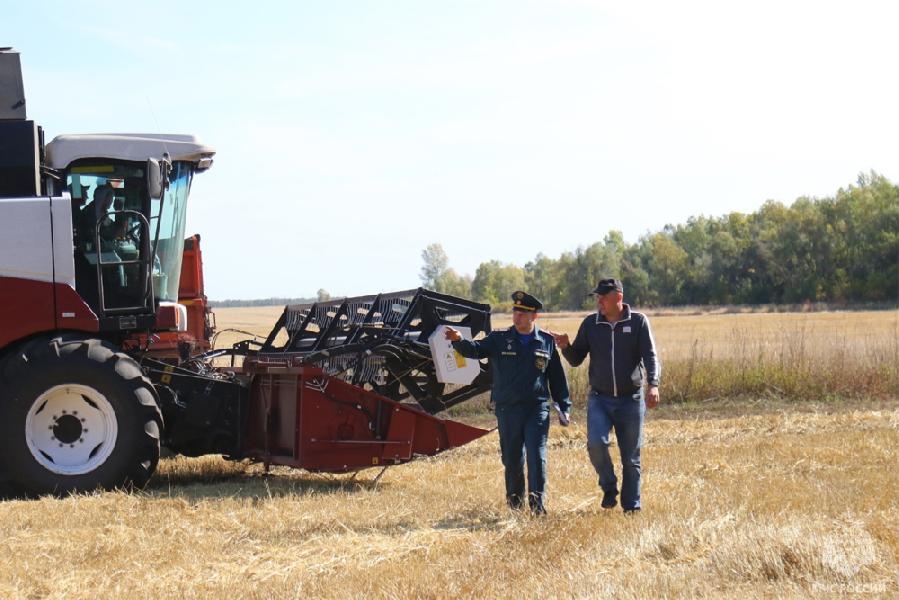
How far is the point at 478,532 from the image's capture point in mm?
7164

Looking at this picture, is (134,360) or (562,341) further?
(134,360)

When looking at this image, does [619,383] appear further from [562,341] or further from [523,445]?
[523,445]

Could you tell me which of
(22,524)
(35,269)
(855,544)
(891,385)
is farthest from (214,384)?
(891,385)

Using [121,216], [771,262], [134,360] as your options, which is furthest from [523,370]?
[771,262]

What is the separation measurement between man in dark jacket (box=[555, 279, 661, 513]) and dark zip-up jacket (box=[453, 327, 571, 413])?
8.9 inches

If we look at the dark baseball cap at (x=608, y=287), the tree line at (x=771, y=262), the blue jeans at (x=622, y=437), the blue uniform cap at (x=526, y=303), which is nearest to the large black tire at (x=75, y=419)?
the blue uniform cap at (x=526, y=303)

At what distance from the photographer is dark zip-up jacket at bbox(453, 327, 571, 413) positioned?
7859 millimetres

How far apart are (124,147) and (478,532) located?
4.88 meters

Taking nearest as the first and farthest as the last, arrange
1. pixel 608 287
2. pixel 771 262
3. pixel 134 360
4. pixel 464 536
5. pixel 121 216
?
pixel 464 536
pixel 608 287
pixel 134 360
pixel 121 216
pixel 771 262

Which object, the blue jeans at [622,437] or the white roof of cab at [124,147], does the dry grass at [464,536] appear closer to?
the blue jeans at [622,437]

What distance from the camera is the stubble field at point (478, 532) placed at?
18.9 ft

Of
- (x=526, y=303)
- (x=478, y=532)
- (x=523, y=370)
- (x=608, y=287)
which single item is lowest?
(x=478, y=532)

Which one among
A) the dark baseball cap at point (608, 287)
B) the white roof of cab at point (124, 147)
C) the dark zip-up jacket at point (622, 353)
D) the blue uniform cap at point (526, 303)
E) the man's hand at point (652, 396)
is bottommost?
the man's hand at point (652, 396)

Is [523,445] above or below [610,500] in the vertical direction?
above
